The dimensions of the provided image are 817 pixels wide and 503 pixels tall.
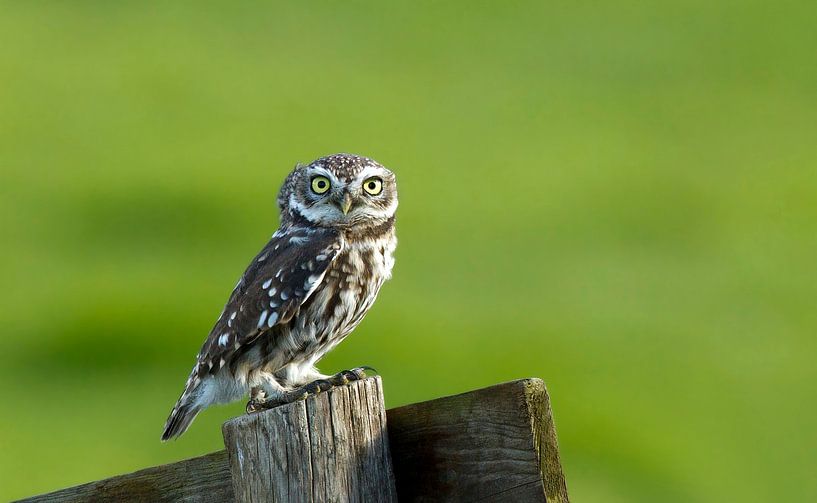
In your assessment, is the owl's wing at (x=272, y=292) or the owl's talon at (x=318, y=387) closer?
the owl's talon at (x=318, y=387)

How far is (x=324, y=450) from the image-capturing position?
251cm

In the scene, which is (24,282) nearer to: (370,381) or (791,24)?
(370,381)

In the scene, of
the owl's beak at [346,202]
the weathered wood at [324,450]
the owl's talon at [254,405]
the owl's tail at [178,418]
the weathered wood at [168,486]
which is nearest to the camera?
the weathered wood at [324,450]

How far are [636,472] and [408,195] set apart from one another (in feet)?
17.3

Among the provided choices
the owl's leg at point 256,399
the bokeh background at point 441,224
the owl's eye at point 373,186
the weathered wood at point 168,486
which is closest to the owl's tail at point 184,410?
the owl's leg at point 256,399

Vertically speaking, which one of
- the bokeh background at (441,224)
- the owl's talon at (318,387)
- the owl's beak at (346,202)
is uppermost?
the bokeh background at (441,224)

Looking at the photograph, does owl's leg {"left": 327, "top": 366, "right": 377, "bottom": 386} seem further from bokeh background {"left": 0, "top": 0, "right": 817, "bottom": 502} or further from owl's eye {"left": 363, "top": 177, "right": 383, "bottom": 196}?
bokeh background {"left": 0, "top": 0, "right": 817, "bottom": 502}

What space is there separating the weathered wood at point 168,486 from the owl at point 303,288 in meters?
1.21

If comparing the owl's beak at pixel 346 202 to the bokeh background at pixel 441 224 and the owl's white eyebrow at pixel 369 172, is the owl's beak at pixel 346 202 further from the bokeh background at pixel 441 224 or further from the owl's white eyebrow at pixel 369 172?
the bokeh background at pixel 441 224

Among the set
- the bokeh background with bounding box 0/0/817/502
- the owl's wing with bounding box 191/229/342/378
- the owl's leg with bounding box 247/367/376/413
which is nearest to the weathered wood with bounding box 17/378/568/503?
the owl's leg with bounding box 247/367/376/413

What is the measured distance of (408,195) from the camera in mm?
14094

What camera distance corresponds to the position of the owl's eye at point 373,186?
173 inches

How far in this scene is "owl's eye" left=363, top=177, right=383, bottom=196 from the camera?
4383 millimetres

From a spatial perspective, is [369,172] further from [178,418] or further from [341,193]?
[178,418]
